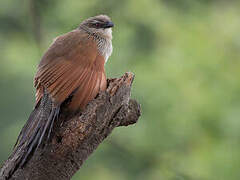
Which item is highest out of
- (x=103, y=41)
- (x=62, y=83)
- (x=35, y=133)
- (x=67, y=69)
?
(x=103, y=41)

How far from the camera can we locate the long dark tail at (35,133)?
8.41 ft

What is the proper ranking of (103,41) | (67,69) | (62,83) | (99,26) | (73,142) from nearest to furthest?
1. (73,142)
2. (62,83)
3. (67,69)
4. (103,41)
5. (99,26)

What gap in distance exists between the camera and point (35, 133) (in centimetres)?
270

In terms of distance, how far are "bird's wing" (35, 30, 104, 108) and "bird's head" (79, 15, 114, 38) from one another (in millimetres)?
402

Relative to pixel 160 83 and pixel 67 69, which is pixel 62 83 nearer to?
pixel 67 69

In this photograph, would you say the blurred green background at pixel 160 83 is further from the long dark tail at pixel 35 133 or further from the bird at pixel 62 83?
the long dark tail at pixel 35 133

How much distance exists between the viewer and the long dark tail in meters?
2.56

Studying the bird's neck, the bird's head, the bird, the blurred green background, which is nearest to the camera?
the bird

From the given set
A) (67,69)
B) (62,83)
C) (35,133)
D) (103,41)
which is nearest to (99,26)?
(103,41)

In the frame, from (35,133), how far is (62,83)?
46cm

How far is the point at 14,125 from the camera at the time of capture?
630cm

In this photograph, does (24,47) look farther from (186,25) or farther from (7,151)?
(186,25)

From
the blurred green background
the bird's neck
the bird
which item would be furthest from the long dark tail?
the blurred green background

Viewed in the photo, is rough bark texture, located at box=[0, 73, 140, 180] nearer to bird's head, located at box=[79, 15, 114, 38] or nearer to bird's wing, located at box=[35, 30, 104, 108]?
bird's wing, located at box=[35, 30, 104, 108]
